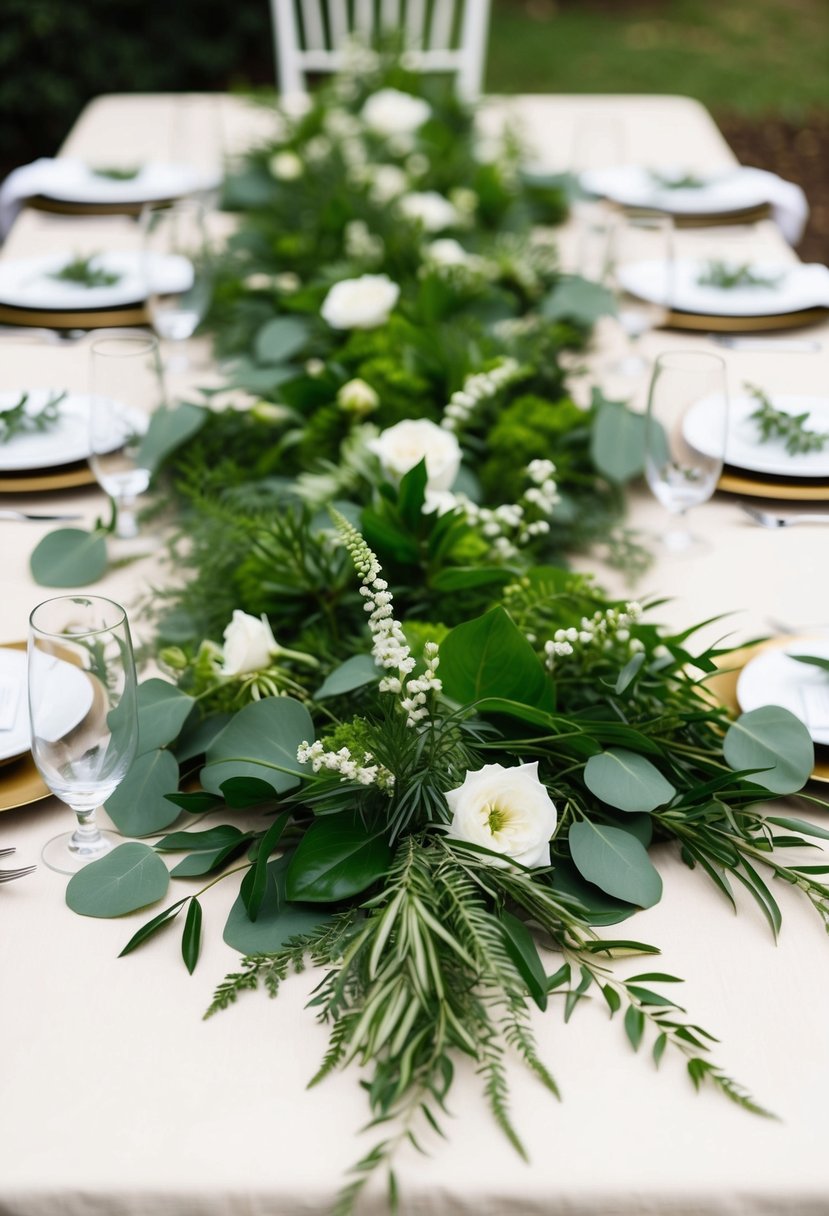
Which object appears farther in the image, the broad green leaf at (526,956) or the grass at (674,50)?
the grass at (674,50)

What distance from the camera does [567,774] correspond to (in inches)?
36.0

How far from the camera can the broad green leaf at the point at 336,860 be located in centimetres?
80

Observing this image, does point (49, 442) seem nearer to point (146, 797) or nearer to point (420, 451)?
point (420, 451)

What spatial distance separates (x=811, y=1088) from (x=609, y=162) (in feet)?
6.10

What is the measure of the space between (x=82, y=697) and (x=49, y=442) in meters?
0.73

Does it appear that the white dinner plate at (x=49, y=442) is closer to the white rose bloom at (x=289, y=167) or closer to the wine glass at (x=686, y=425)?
the wine glass at (x=686, y=425)

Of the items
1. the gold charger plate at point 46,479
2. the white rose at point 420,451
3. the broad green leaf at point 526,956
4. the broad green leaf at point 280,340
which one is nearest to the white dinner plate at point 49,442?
the gold charger plate at point 46,479

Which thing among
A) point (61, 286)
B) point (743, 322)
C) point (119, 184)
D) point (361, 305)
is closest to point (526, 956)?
point (361, 305)

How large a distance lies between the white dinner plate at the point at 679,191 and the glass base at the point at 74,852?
5.61 feet

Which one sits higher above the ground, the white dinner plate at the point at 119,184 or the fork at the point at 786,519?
the fork at the point at 786,519

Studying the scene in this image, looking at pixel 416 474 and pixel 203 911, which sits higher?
pixel 416 474

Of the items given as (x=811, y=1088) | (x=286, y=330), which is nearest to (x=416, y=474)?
(x=811, y=1088)

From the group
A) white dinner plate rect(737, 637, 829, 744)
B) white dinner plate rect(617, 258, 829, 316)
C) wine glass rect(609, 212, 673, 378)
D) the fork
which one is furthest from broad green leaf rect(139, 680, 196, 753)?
white dinner plate rect(617, 258, 829, 316)

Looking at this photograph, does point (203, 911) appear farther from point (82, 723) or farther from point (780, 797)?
point (780, 797)
